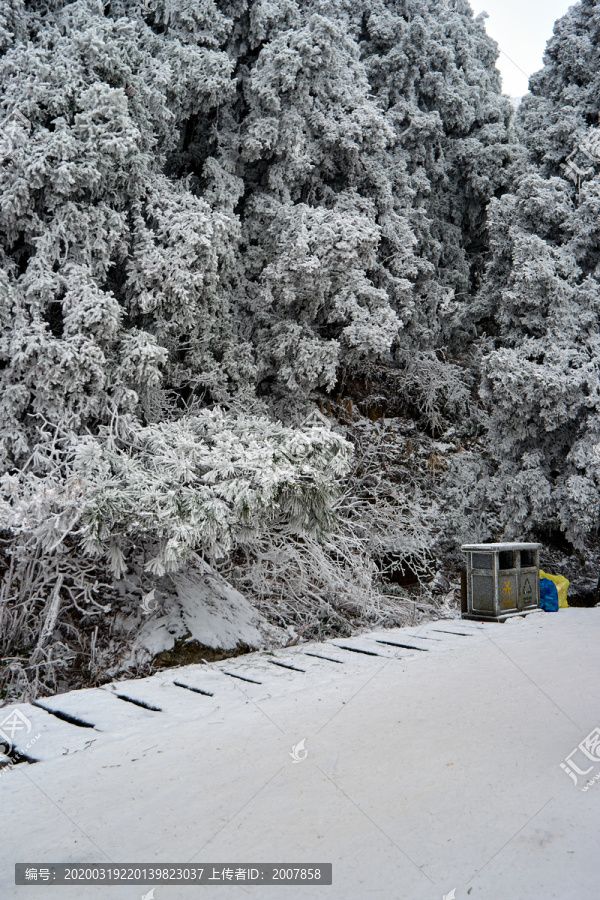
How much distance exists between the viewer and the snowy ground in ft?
7.80

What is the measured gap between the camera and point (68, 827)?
9.25 feet

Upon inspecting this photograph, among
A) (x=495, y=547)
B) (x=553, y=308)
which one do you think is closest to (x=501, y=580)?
(x=495, y=547)

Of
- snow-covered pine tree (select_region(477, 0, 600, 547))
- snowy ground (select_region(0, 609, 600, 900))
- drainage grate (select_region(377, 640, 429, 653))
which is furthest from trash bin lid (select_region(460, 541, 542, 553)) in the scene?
snowy ground (select_region(0, 609, 600, 900))

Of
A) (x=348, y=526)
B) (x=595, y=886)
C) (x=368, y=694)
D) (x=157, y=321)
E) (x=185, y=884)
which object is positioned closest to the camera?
(x=595, y=886)

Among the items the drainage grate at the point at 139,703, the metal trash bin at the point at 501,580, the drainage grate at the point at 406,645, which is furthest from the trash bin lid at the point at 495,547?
the drainage grate at the point at 139,703

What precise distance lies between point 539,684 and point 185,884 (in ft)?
9.85

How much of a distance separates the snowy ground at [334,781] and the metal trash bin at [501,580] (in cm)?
193

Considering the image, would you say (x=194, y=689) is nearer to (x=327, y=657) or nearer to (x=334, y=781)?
(x=327, y=657)

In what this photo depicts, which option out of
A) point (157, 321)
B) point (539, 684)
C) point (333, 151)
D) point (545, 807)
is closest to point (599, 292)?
point (333, 151)

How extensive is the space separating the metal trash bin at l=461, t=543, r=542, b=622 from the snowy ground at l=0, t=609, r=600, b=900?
1.93 m

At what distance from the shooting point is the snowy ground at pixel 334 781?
238 cm

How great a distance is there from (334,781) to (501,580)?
4667 mm

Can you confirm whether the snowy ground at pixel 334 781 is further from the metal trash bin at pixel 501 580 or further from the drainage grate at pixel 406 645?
the metal trash bin at pixel 501 580

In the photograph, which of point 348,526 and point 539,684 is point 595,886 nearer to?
point 539,684
